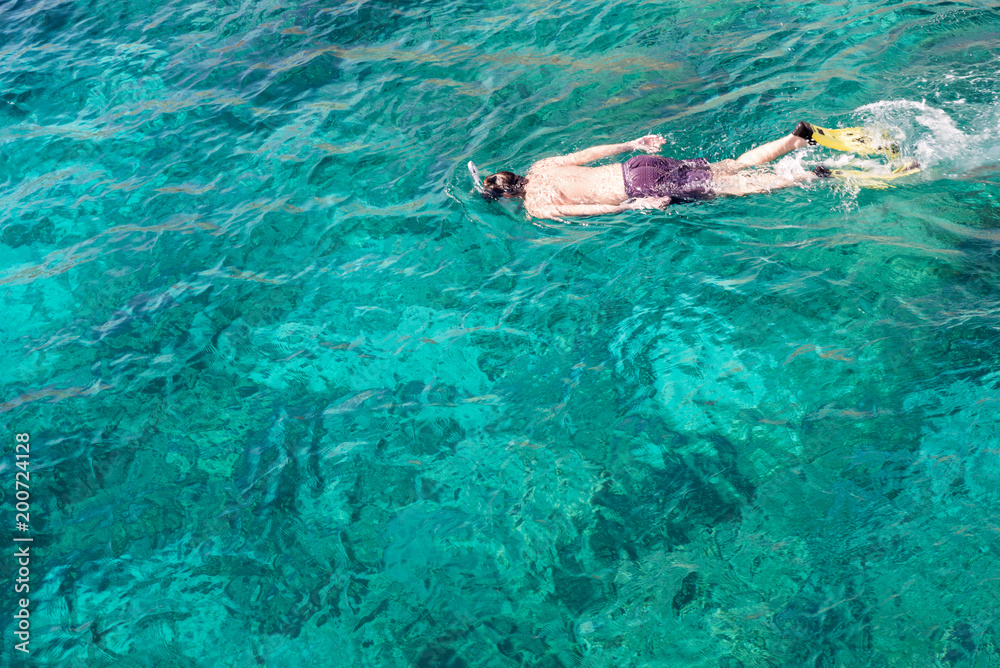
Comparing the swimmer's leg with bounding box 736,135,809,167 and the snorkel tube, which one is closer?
the swimmer's leg with bounding box 736,135,809,167

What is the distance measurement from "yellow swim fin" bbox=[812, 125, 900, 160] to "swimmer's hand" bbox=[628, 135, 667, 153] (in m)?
1.87

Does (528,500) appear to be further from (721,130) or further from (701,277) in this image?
(721,130)

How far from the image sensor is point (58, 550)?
6.18 metres

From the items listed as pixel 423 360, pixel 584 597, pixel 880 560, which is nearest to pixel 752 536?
pixel 880 560

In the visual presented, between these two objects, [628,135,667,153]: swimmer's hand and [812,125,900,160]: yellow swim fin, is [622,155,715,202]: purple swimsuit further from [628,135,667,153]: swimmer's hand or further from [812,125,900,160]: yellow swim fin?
[812,125,900,160]: yellow swim fin

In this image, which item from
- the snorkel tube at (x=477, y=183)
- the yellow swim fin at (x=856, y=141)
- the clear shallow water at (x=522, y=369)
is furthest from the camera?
the snorkel tube at (x=477, y=183)

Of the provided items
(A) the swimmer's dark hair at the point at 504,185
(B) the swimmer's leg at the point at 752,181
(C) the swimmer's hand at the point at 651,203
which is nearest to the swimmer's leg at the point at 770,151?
(B) the swimmer's leg at the point at 752,181

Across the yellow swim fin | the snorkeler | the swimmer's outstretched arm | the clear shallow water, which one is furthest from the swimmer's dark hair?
the yellow swim fin

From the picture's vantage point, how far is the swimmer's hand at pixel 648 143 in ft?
26.9

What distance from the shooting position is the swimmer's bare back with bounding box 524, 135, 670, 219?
773 cm

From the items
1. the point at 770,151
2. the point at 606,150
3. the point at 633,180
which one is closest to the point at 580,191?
the point at 633,180

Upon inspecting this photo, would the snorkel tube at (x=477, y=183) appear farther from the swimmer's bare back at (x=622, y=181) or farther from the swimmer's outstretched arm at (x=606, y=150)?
the swimmer's outstretched arm at (x=606, y=150)

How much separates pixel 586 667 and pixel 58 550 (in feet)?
16.1

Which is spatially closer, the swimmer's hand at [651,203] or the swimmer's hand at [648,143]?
the swimmer's hand at [651,203]
